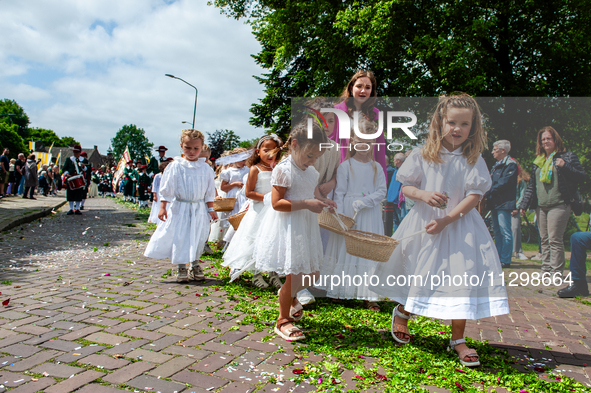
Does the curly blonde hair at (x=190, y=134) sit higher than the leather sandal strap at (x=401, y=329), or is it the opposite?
the curly blonde hair at (x=190, y=134)

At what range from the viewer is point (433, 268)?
10.6 ft

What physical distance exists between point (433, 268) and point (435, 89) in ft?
41.0

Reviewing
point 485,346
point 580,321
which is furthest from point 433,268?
point 580,321

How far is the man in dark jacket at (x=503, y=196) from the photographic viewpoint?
251 inches

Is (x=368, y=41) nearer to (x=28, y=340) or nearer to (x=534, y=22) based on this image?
(x=534, y=22)

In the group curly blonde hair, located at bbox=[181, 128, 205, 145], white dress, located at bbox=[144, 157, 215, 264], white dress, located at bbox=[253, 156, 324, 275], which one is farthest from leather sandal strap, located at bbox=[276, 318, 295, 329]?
curly blonde hair, located at bbox=[181, 128, 205, 145]

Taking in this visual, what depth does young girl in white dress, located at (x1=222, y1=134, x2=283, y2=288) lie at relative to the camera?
4.86 metres

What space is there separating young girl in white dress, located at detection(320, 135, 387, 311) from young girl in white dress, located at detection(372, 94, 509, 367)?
3.13 feet

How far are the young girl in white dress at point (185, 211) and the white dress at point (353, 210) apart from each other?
1.84 m

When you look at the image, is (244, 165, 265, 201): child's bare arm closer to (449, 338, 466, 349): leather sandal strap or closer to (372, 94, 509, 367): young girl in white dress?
(372, 94, 509, 367): young girl in white dress

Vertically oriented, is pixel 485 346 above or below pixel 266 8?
below

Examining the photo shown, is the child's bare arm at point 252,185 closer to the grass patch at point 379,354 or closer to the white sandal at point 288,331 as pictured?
the grass patch at point 379,354

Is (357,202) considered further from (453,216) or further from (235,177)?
(235,177)

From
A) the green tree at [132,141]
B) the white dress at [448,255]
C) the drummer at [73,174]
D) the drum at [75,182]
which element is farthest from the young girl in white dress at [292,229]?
the green tree at [132,141]
